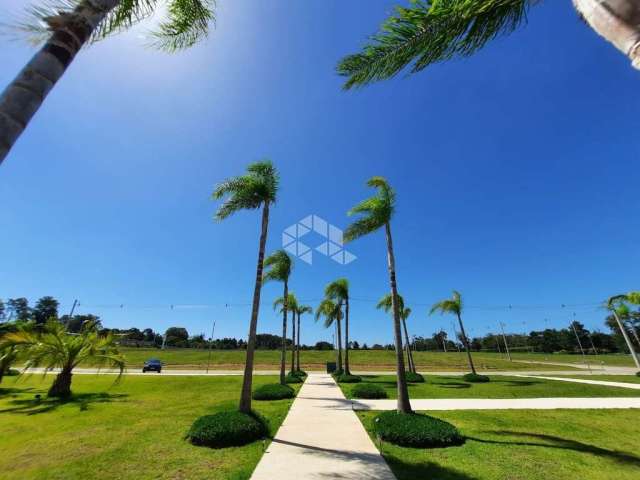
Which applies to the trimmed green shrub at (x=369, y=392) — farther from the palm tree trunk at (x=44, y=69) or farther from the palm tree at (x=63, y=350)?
the palm tree trunk at (x=44, y=69)

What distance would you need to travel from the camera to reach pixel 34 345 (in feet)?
45.6

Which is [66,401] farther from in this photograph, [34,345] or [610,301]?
[610,301]

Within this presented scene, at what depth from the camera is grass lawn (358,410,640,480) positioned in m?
6.06

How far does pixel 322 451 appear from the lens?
24.1 ft

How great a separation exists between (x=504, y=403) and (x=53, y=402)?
21.5 metres

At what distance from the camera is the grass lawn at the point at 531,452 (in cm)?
606

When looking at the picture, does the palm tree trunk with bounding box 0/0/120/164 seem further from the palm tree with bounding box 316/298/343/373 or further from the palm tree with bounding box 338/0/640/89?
the palm tree with bounding box 316/298/343/373

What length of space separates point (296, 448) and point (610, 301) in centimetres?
3671

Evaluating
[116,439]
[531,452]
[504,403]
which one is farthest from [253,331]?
[504,403]

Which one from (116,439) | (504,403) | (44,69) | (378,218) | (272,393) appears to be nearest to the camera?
(44,69)

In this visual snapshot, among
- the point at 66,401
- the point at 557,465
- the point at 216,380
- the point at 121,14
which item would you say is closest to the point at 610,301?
the point at 557,465

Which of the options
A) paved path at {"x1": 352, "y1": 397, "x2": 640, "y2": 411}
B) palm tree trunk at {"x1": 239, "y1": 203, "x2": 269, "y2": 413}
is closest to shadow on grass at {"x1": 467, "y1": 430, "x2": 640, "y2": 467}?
paved path at {"x1": 352, "y1": 397, "x2": 640, "y2": 411}

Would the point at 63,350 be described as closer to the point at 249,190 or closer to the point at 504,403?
the point at 249,190

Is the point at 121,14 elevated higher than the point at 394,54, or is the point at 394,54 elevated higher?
the point at 121,14
